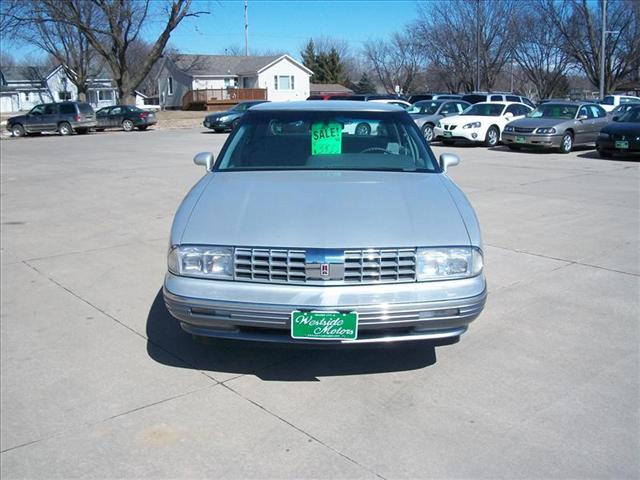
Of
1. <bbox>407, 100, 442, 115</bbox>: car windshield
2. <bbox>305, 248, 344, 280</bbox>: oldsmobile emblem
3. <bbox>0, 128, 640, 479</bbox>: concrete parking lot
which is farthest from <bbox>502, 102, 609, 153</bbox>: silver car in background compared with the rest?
<bbox>305, 248, 344, 280</bbox>: oldsmobile emblem

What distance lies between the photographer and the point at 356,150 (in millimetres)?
4973

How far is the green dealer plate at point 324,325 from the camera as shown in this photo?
338cm

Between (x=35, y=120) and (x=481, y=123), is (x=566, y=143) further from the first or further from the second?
(x=35, y=120)

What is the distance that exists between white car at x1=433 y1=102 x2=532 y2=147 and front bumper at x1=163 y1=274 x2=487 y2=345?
17.2 m

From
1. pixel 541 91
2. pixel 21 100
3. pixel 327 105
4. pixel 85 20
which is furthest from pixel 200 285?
pixel 21 100

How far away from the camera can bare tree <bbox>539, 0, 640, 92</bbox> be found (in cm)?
4412

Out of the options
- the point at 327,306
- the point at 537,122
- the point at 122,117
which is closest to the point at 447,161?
the point at 327,306

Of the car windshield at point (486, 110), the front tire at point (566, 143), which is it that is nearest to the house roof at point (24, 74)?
the car windshield at point (486, 110)

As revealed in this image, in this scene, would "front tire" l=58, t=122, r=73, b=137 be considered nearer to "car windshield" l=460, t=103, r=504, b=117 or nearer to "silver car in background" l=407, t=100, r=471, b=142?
"silver car in background" l=407, t=100, r=471, b=142

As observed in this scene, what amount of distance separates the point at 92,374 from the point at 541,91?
5265 cm

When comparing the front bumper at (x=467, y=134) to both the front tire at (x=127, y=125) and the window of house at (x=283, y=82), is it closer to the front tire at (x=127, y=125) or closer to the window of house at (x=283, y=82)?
the front tire at (x=127, y=125)

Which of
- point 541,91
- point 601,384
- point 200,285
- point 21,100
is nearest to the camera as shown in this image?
point 200,285

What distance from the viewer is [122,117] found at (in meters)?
34.0

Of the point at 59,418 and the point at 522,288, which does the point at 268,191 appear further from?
the point at 522,288
